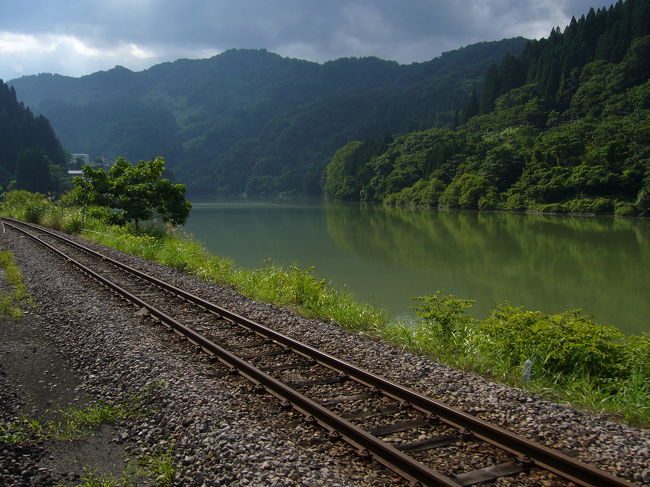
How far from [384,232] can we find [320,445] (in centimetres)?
4248

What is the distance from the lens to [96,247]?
21438 millimetres

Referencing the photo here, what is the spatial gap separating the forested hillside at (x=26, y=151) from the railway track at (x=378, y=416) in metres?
108

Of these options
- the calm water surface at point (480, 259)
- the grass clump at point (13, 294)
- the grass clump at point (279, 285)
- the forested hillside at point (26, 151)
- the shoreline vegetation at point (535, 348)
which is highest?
the forested hillside at point (26, 151)

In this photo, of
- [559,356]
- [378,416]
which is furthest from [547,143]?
[378,416]

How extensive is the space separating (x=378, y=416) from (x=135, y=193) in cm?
2750

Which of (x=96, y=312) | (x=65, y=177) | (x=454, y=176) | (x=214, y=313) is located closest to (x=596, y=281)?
(x=214, y=313)

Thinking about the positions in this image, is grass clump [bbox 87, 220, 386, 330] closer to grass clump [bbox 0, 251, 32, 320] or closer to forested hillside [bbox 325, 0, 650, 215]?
grass clump [bbox 0, 251, 32, 320]

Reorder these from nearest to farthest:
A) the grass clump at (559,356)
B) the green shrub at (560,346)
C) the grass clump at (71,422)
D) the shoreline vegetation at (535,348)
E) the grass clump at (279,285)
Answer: the grass clump at (71,422) → the grass clump at (559,356) → the shoreline vegetation at (535,348) → the green shrub at (560,346) → the grass clump at (279,285)

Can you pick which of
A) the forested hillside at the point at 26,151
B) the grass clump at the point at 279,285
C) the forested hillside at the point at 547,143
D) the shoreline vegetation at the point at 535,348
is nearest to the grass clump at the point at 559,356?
the shoreline vegetation at the point at 535,348

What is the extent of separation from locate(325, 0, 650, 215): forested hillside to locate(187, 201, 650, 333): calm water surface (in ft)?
41.7

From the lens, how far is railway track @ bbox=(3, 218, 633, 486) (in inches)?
176

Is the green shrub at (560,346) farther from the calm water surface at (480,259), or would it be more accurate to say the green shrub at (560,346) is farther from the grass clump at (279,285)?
the calm water surface at (480,259)

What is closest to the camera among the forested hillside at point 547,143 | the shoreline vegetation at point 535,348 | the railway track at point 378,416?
the railway track at point 378,416

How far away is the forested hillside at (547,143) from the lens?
64.3m
